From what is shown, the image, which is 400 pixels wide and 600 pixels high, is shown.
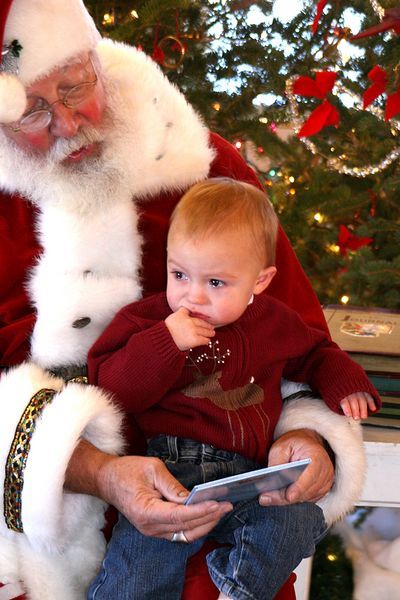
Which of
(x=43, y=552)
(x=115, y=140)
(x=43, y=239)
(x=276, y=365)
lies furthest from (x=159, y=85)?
(x=43, y=552)

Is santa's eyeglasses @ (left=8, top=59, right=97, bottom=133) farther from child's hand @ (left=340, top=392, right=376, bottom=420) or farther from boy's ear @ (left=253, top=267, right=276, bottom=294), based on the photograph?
child's hand @ (left=340, top=392, right=376, bottom=420)

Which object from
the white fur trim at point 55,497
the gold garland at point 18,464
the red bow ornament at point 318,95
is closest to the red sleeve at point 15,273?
the white fur trim at point 55,497

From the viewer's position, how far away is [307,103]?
10.9 feet

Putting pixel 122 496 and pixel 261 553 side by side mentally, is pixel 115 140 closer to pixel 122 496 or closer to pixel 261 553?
pixel 122 496

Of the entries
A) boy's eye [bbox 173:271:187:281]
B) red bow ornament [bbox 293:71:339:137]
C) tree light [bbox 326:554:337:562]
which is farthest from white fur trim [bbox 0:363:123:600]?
red bow ornament [bbox 293:71:339:137]

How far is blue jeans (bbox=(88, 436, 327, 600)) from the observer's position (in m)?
1.37

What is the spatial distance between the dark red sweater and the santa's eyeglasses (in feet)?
1.44

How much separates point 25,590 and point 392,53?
2.35 meters

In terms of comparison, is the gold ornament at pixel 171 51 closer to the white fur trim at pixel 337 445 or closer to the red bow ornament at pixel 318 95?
the red bow ornament at pixel 318 95

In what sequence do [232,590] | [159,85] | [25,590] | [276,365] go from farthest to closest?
[159,85], [276,365], [25,590], [232,590]

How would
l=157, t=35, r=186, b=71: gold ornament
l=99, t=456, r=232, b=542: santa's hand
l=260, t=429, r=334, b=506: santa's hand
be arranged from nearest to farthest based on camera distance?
1. l=99, t=456, r=232, b=542: santa's hand
2. l=260, t=429, r=334, b=506: santa's hand
3. l=157, t=35, r=186, b=71: gold ornament

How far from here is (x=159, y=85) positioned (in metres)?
1.81

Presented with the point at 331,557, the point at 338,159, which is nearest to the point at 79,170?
the point at 331,557

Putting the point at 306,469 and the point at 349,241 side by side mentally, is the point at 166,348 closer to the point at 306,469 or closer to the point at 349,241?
the point at 306,469
